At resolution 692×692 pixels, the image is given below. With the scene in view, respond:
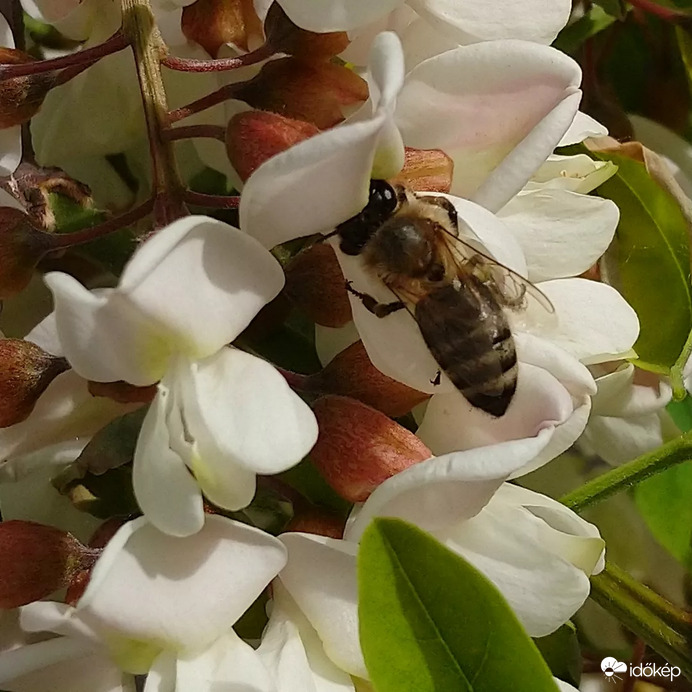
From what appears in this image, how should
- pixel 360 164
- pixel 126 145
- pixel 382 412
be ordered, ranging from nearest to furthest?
pixel 360 164, pixel 382 412, pixel 126 145

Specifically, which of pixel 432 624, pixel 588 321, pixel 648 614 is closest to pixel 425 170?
pixel 588 321

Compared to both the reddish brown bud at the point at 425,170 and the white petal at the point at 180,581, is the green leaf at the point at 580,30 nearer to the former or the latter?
the reddish brown bud at the point at 425,170

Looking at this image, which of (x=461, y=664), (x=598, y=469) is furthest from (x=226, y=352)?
(x=598, y=469)

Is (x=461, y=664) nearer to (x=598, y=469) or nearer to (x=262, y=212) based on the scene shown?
(x=262, y=212)

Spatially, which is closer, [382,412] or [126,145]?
[382,412]

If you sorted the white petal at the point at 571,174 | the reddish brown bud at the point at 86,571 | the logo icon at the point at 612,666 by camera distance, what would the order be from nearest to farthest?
the reddish brown bud at the point at 86,571 → the white petal at the point at 571,174 → the logo icon at the point at 612,666

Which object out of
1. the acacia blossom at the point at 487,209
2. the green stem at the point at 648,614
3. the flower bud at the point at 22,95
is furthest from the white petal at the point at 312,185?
the green stem at the point at 648,614

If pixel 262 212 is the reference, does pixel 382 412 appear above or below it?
below
